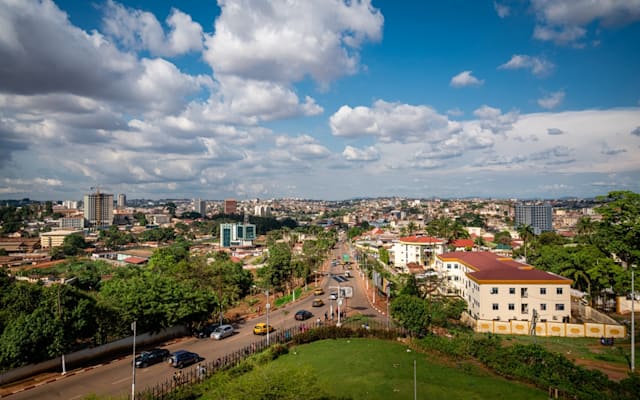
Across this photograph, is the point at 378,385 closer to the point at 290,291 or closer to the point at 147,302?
the point at 147,302

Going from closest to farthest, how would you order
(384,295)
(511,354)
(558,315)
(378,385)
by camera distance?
(378,385) → (511,354) → (558,315) → (384,295)

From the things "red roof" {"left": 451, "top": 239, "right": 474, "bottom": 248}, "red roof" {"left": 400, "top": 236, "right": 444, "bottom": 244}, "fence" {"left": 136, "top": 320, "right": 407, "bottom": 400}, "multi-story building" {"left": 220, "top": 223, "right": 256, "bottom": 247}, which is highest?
"red roof" {"left": 400, "top": 236, "right": 444, "bottom": 244}

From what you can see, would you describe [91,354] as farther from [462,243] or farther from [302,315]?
[462,243]

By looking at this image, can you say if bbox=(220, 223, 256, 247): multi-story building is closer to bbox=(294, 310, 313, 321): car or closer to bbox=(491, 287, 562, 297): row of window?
bbox=(294, 310, 313, 321): car

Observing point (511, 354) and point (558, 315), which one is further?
point (558, 315)

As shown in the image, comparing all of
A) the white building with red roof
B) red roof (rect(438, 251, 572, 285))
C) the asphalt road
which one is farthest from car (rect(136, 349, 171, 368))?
the white building with red roof

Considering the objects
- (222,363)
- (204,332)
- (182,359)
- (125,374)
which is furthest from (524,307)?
(125,374)

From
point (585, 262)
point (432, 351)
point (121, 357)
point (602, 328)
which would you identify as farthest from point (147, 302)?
point (585, 262)
